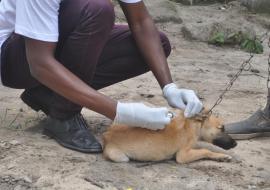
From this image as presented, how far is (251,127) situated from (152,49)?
0.81m

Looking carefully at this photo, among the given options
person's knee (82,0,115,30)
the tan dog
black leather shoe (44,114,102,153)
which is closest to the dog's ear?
the tan dog

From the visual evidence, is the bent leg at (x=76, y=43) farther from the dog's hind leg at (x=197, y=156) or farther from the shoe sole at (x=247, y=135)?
the shoe sole at (x=247, y=135)

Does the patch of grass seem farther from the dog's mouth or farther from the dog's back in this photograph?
the dog's back

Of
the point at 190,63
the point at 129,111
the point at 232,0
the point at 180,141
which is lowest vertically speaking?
the point at 232,0

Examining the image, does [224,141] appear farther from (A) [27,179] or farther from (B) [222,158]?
(A) [27,179]

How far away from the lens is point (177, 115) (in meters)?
3.23

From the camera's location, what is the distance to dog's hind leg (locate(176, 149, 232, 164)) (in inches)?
125

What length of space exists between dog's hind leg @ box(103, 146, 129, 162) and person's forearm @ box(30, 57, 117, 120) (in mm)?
237

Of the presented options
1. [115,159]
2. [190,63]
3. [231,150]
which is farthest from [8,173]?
[190,63]

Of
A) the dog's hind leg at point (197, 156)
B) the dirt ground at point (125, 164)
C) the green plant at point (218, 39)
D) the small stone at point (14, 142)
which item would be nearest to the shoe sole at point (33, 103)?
the dirt ground at point (125, 164)

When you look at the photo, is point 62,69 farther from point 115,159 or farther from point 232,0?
point 232,0

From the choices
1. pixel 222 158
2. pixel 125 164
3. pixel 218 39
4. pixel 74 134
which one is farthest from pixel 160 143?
pixel 218 39

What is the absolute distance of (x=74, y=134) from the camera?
131 inches

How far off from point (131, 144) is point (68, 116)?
0.45 meters
